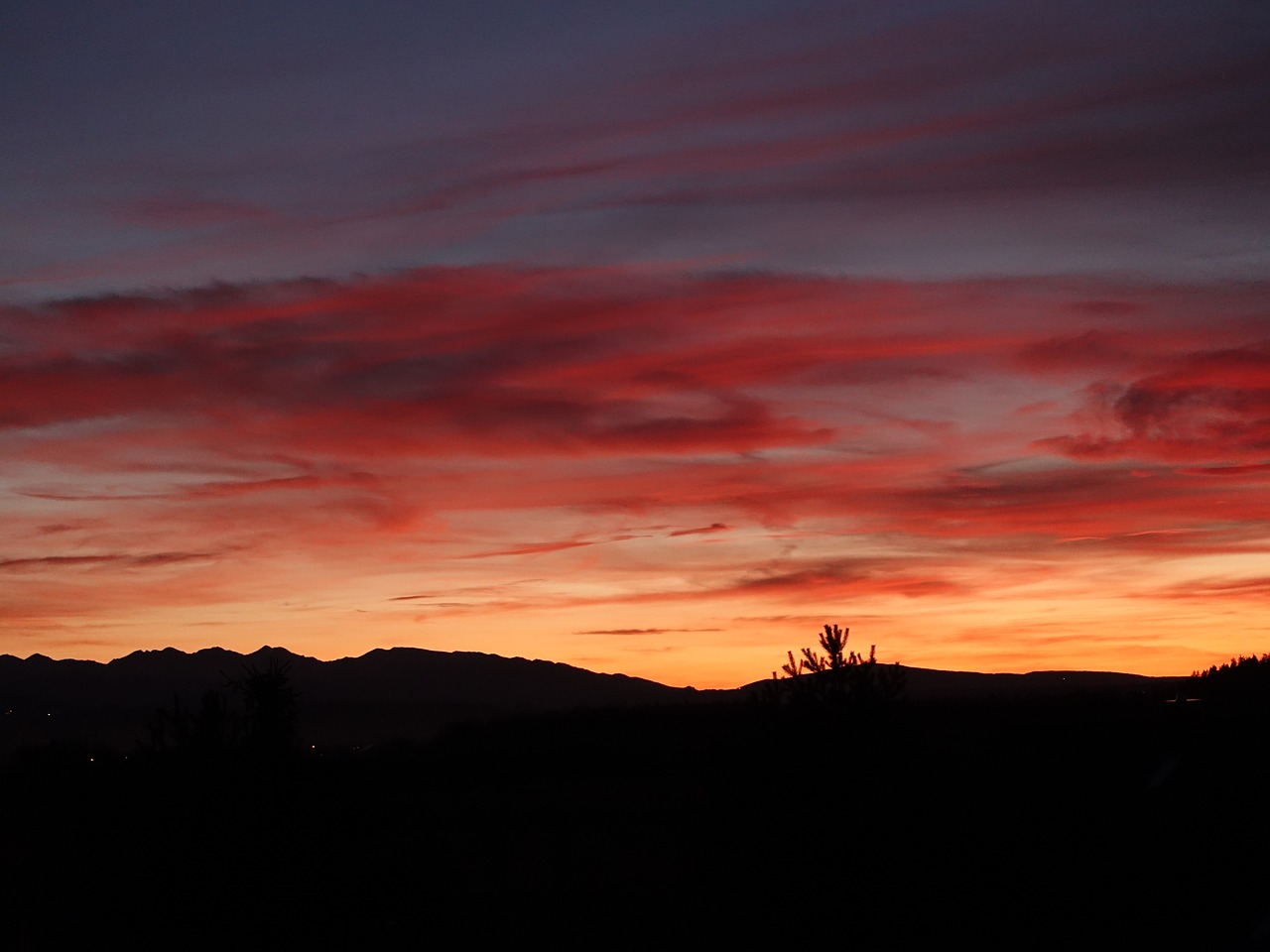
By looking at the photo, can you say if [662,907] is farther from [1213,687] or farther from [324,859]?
[1213,687]

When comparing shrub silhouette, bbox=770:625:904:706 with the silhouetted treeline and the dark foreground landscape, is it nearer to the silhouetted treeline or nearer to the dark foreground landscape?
the dark foreground landscape

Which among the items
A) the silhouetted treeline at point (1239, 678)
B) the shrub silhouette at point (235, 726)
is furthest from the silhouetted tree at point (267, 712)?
the silhouetted treeline at point (1239, 678)

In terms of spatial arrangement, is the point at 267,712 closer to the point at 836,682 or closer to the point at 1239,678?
the point at 836,682

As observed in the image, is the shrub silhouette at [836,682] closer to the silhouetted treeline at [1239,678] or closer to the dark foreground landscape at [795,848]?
the dark foreground landscape at [795,848]

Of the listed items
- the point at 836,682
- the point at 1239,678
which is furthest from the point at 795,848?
the point at 1239,678

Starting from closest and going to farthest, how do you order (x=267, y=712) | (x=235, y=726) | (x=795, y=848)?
(x=795, y=848)
(x=235, y=726)
(x=267, y=712)

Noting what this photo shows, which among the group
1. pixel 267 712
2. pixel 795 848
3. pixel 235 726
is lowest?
pixel 795 848

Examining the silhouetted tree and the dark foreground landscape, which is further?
the silhouetted tree

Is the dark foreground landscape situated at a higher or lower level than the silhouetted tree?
lower

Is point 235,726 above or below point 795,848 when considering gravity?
above

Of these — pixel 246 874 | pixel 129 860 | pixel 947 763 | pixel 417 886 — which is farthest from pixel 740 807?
pixel 417 886

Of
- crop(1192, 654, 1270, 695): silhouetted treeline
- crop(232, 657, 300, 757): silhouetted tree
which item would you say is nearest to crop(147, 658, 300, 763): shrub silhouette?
crop(232, 657, 300, 757): silhouetted tree

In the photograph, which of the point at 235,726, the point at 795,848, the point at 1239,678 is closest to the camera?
the point at 795,848

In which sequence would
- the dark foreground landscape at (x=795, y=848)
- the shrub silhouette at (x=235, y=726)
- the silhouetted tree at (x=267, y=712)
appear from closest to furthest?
the dark foreground landscape at (x=795, y=848) → the shrub silhouette at (x=235, y=726) → the silhouetted tree at (x=267, y=712)
